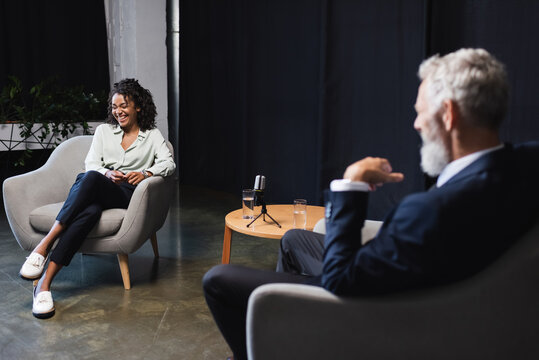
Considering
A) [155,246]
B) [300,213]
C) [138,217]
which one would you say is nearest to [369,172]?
[300,213]

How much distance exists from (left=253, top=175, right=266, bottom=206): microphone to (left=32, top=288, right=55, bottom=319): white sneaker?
119 centimetres

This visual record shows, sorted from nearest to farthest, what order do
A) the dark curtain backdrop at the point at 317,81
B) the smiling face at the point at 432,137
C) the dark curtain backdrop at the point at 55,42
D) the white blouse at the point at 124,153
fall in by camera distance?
the smiling face at the point at 432,137
the white blouse at the point at 124,153
the dark curtain backdrop at the point at 317,81
the dark curtain backdrop at the point at 55,42

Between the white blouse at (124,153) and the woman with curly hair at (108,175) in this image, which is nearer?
the woman with curly hair at (108,175)

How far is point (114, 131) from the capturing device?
3381 millimetres

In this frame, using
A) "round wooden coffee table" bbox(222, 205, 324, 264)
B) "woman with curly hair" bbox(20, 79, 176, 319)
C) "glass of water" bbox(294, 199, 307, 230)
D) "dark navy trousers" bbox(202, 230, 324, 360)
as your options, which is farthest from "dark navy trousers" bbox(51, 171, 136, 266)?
"dark navy trousers" bbox(202, 230, 324, 360)

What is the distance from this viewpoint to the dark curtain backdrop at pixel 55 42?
605cm

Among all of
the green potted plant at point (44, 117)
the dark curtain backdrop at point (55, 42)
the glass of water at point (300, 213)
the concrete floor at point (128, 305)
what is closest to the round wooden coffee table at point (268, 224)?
the glass of water at point (300, 213)

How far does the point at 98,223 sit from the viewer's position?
2.86m

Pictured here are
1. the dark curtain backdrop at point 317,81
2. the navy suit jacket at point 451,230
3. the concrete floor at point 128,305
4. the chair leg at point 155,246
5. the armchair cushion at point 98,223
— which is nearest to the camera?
the navy suit jacket at point 451,230

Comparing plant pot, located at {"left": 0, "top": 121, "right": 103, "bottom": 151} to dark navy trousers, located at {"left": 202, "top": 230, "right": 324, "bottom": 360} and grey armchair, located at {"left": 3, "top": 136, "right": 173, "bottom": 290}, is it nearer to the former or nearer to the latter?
grey armchair, located at {"left": 3, "top": 136, "right": 173, "bottom": 290}

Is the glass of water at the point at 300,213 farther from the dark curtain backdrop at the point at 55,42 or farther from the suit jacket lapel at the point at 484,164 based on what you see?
the dark curtain backdrop at the point at 55,42

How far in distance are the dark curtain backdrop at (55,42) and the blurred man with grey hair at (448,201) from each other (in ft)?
18.8

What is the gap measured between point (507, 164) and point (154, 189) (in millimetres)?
2105

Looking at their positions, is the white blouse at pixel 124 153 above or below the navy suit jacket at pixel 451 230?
below
